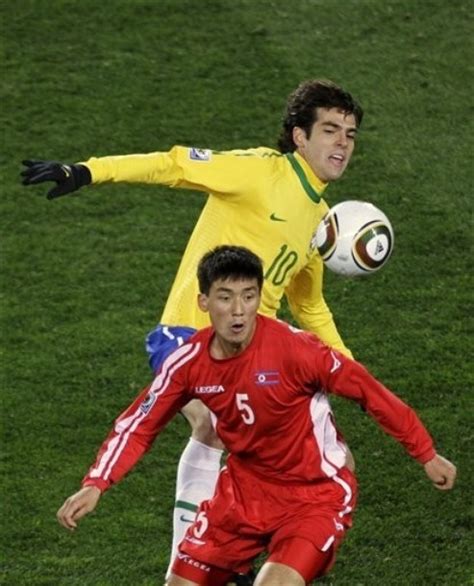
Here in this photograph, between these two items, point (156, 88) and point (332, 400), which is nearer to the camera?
point (332, 400)

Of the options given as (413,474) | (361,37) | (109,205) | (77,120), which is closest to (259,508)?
(413,474)

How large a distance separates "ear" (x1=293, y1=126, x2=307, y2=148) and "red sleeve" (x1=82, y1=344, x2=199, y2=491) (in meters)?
1.61

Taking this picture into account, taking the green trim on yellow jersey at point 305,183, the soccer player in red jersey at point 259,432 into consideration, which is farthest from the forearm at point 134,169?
the soccer player in red jersey at point 259,432

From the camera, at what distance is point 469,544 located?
873 cm

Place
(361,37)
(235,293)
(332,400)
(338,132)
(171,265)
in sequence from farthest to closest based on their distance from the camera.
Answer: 1. (361,37)
2. (171,265)
3. (332,400)
4. (338,132)
5. (235,293)

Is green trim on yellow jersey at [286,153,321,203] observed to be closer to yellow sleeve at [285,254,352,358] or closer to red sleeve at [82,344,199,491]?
yellow sleeve at [285,254,352,358]

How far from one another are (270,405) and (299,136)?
70.4 inches

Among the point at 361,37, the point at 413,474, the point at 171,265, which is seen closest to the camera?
the point at 413,474

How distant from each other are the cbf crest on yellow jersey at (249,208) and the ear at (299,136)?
58mm

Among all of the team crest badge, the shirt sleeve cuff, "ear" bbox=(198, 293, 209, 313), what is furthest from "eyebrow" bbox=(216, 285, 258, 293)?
the team crest badge

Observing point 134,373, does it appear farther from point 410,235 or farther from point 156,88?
point 156,88

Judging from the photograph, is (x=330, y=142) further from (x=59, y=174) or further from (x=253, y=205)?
(x=59, y=174)

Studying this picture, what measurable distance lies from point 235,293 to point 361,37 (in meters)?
8.27

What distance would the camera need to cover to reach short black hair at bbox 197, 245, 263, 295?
6.95 m
